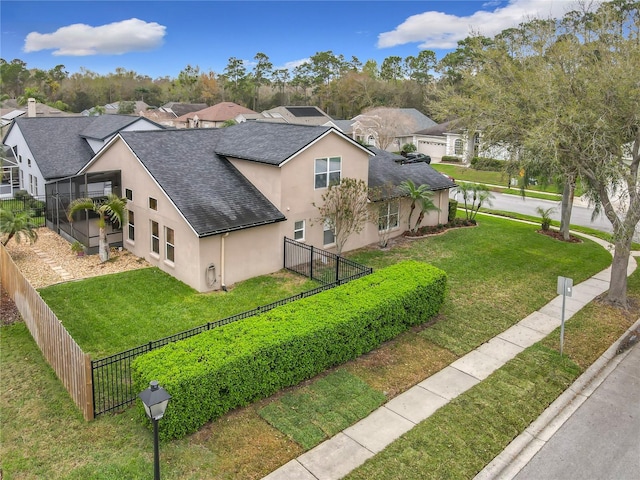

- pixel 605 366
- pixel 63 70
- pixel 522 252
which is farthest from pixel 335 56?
pixel 605 366

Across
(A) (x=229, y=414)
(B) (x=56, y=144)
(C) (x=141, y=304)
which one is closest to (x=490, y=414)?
(A) (x=229, y=414)

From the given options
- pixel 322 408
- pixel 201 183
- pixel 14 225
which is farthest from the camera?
pixel 14 225

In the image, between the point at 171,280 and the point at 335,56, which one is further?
the point at 335,56

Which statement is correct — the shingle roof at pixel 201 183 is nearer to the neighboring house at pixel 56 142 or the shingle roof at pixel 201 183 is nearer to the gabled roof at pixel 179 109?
the neighboring house at pixel 56 142

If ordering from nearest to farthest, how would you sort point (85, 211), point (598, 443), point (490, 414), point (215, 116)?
point (598, 443), point (490, 414), point (85, 211), point (215, 116)

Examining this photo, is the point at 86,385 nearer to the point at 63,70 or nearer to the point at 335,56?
the point at 335,56

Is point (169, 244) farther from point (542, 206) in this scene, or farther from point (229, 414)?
point (542, 206)

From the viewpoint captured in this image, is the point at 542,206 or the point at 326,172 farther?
the point at 542,206

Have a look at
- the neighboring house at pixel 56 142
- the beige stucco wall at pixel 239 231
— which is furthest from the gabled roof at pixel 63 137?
the beige stucco wall at pixel 239 231
